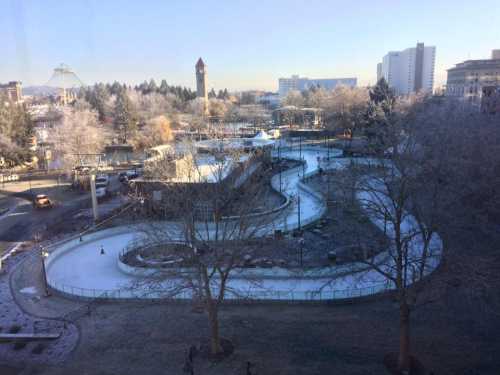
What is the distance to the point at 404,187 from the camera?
8086 mm

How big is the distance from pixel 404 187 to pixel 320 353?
3.88m

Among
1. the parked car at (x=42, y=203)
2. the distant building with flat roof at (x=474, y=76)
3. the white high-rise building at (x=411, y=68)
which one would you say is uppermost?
the white high-rise building at (x=411, y=68)

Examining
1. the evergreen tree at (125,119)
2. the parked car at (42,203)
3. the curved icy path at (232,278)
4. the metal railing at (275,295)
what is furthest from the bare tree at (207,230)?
the evergreen tree at (125,119)

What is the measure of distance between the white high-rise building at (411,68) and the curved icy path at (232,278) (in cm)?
11686

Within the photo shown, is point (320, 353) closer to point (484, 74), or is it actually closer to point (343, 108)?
point (343, 108)

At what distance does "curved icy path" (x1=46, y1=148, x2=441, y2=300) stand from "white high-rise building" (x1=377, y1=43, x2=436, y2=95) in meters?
117

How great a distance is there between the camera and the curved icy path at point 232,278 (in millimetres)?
11172

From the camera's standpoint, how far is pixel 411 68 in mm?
122438

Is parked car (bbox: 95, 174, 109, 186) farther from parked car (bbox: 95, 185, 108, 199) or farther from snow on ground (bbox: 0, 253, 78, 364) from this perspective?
snow on ground (bbox: 0, 253, 78, 364)

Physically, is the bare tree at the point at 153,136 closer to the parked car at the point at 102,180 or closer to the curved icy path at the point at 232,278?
the parked car at the point at 102,180

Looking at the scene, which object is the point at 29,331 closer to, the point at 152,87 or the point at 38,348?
the point at 38,348

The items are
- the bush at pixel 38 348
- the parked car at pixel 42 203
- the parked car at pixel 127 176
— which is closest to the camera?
the bush at pixel 38 348

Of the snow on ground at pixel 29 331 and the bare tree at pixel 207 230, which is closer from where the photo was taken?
the bare tree at pixel 207 230

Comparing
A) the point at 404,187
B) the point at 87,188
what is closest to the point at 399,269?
the point at 404,187
